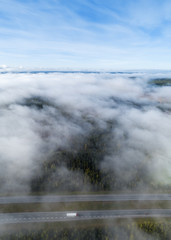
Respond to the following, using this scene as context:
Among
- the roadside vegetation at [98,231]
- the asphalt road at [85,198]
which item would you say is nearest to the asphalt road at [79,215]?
the roadside vegetation at [98,231]

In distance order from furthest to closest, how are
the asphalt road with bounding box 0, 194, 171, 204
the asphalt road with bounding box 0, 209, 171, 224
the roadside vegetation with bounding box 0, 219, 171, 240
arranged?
the asphalt road with bounding box 0, 194, 171, 204 → the asphalt road with bounding box 0, 209, 171, 224 → the roadside vegetation with bounding box 0, 219, 171, 240

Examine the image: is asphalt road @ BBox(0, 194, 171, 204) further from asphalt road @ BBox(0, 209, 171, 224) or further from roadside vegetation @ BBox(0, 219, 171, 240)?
roadside vegetation @ BBox(0, 219, 171, 240)

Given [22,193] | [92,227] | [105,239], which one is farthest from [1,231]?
[105,239]

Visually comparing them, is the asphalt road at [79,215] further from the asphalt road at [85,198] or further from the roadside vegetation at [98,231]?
the asphalt road at [85,198]

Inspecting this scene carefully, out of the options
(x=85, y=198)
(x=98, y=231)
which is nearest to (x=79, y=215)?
(x=98, y=231)

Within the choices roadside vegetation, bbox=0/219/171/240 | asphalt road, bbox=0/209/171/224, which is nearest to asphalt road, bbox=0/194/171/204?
asphalt road, bbox=0/209/171/224

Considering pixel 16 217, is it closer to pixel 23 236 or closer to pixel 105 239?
pixel 23 236

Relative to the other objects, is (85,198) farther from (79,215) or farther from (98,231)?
(98,231)
